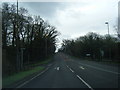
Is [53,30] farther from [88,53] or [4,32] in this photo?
[4,32]

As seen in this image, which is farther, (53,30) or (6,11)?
(53,30)

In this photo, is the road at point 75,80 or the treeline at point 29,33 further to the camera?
the treeline at point 29,33

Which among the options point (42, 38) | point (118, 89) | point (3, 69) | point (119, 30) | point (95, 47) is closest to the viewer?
point (118, 89)

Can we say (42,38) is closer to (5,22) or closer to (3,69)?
(5,22)

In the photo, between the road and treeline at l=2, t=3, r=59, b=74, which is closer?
the road

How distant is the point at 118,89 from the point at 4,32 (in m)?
39.3

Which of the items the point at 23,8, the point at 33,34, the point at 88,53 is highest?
the point at 23,8

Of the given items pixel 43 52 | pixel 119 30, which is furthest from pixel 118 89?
pixel 43 52

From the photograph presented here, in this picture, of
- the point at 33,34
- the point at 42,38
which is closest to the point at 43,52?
the point at 42,38

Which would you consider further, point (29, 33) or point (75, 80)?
point (29, 33)

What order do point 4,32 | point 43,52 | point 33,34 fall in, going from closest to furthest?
1. point 4,32
2. point 33,34
3. point 43,52

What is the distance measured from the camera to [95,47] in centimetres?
11231

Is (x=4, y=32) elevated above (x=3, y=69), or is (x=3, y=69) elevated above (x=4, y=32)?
(x=4, y=32)

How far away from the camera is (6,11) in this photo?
169 ft
